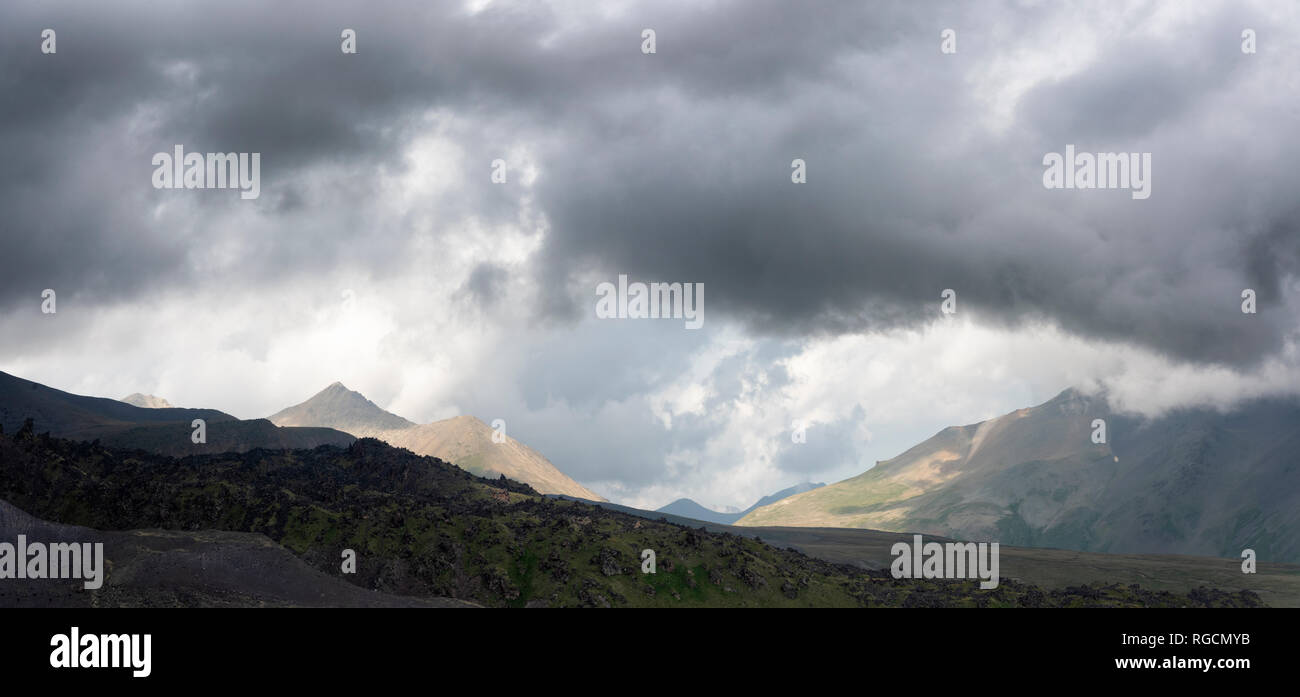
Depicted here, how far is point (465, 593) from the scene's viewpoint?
603ft

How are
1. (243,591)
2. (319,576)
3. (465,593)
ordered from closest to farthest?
(243,591) < (319,576) < (465,593)
